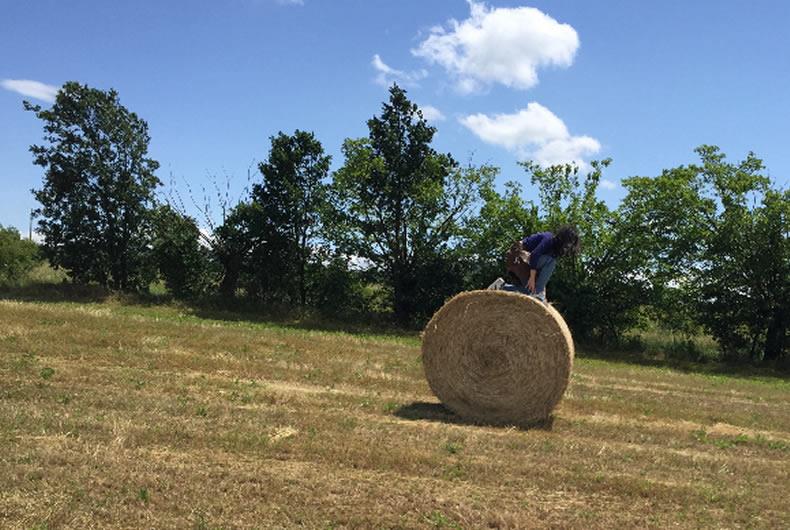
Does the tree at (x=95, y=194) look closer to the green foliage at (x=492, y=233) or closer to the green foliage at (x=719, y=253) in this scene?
the green foliage at (x=492, y=233)

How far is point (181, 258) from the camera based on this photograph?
3116cm

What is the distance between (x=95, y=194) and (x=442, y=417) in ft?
89.8

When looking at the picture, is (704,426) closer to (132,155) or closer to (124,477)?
(124,477)

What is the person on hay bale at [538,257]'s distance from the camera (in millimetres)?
9055

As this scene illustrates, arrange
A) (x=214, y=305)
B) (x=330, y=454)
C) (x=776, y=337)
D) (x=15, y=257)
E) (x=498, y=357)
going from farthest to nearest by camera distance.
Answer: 1. (x=15, y=257)
2. (x=214, y=305)
3. (x=776, y=337)
4. (x=498, y=357)
5. (x=330, y=454)

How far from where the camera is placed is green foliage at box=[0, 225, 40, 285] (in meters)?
34.8

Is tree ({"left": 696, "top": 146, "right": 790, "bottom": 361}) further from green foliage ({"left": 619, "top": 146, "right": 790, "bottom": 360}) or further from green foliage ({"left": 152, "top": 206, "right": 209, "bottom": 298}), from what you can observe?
green foliage ({"left": 152, "top": 206, "right": 209, "bottom": 298})

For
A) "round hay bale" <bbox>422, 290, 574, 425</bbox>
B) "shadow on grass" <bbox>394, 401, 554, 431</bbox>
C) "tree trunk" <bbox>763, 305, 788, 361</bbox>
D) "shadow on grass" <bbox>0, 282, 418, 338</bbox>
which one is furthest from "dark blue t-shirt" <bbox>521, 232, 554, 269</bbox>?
"tree trunk" <bbox>763, 305, 788, 361</bbox>

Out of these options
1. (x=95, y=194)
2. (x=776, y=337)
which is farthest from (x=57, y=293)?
(x=776, y=337)

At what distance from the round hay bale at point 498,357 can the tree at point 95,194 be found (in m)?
25.4

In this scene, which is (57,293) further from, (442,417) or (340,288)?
(442,417)

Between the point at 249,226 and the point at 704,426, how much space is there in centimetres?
2387

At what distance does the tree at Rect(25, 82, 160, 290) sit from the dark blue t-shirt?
86.0 ft

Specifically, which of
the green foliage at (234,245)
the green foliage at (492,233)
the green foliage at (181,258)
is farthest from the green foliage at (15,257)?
the green foliage at (492,233)
